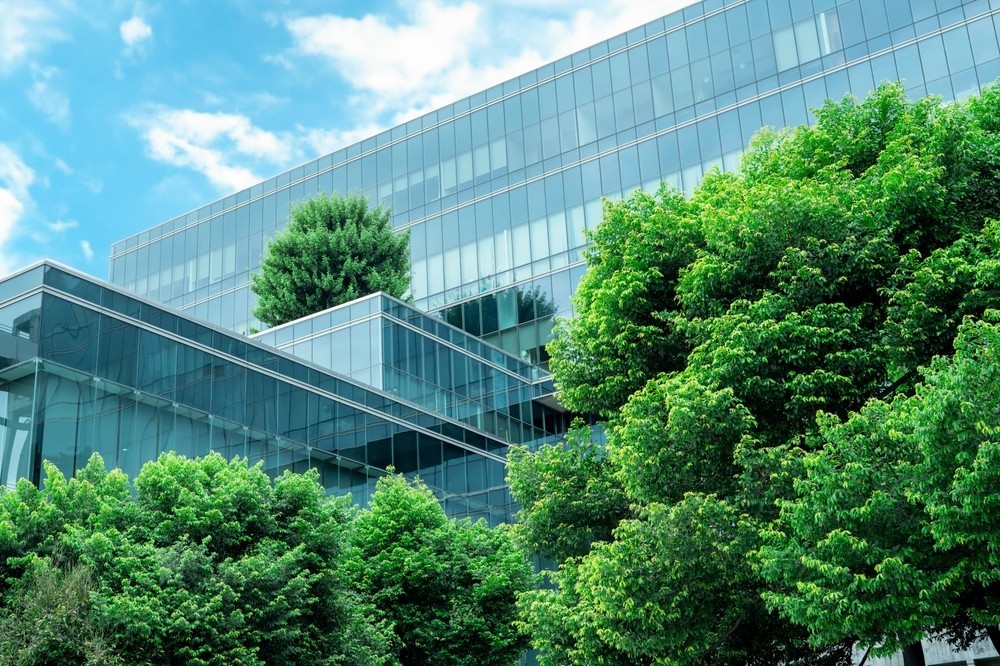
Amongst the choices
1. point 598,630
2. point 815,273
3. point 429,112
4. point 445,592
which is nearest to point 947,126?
point 815,273

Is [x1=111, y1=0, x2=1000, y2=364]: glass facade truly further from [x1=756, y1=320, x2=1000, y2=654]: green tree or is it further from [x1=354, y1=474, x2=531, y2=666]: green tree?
[x1=756, y1=320, x2=1000, y2=654]: green tree

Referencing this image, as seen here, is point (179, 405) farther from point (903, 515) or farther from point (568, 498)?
point (903, 515)

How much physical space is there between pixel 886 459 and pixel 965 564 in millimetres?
1857

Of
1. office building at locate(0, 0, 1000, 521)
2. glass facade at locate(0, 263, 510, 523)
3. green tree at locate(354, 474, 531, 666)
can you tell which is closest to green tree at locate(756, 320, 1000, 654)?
green tree at locate(354, 474, 531, 666)

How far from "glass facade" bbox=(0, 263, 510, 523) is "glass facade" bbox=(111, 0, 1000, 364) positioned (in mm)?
15304

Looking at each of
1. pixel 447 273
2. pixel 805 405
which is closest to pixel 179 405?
pixel 805 405

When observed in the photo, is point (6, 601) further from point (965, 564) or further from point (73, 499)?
point (965, 564)

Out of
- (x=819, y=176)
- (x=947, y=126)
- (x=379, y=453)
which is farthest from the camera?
(x=379, y=453)

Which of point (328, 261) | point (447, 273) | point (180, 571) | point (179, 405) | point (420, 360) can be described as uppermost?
point (447, 273)

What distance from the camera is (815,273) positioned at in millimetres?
18469

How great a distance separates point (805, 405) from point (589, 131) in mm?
38368

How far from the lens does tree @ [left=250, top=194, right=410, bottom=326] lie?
50.1m

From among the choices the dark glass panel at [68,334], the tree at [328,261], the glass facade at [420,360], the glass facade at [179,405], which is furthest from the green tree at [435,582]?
the tree at [328,261]

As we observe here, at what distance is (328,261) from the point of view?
50469 millimetres
